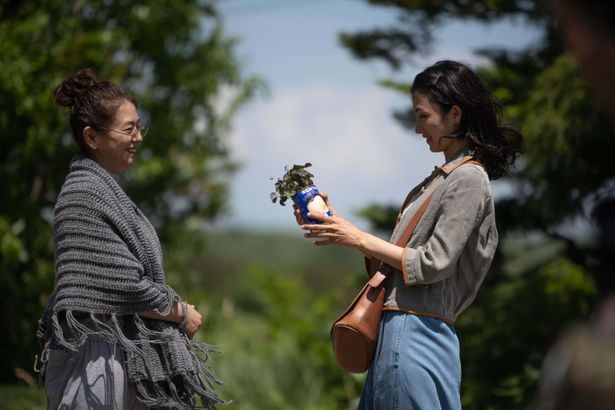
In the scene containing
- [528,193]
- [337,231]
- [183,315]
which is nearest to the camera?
[337,231]

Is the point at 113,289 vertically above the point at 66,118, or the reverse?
the point at 66,118

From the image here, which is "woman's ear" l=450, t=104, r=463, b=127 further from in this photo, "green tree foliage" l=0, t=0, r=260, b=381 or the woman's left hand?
"green tree foliage" l=0, t=0, r=260, b=381

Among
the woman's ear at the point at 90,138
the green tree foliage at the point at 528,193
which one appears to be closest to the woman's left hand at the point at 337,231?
the woman's ear at the point at 90,138

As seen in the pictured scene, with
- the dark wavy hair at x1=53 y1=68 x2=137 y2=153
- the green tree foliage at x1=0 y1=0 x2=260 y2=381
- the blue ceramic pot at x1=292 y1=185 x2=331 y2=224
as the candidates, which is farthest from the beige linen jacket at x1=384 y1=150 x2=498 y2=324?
the green tree foliage at x1=0 y1=0 x2=260 y2=381

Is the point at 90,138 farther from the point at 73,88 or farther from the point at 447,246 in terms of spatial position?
the point at 447,246

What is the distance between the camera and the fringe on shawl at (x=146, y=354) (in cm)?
269

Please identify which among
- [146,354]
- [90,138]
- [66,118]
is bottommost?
[146,354]

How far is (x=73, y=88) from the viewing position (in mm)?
2914

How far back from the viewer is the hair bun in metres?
2.91

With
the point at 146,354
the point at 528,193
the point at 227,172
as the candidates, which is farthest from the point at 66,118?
the point at 146,354

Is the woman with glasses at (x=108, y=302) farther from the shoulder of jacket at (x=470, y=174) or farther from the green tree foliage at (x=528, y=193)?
the green tree foliage at (x=528, y=193)

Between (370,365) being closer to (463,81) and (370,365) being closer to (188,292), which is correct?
(463,81)

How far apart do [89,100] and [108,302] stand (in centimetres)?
69

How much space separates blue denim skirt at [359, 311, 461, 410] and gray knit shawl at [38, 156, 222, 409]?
0.59 metres
